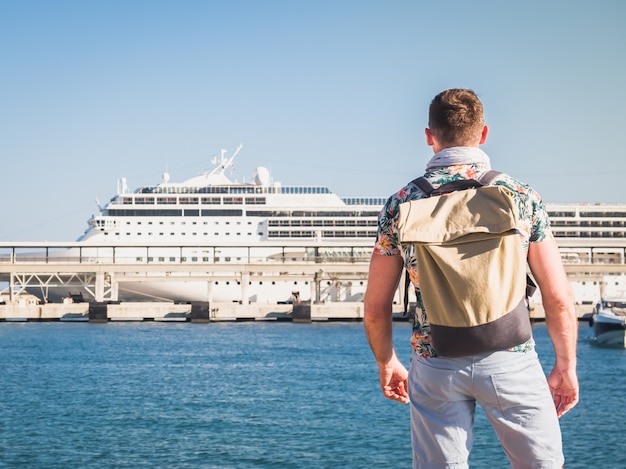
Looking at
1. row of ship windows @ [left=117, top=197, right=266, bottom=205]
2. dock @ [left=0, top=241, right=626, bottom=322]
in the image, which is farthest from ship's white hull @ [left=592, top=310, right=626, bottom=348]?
row of ship windows @ [left=117, top=197, right=266, bottom=205]

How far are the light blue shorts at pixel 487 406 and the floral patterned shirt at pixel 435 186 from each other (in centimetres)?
8

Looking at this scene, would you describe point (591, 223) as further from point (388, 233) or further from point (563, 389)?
point (388, 233)

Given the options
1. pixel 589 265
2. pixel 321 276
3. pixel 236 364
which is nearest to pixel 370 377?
pixel 236 364

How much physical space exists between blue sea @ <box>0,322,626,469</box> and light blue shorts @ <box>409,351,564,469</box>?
10.1 meters

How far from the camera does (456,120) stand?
9.63ft

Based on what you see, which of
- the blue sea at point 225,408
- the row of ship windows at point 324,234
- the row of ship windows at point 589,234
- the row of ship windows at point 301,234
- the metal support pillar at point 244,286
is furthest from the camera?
the row of ship windows at point 589,234

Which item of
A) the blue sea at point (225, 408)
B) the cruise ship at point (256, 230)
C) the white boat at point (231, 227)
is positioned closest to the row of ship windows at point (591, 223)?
the cruise ship at point (256, 230)

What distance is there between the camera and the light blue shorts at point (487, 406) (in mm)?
2816

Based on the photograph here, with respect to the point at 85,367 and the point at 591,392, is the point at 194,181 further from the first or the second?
the point at 591,392

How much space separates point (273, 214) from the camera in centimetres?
5503

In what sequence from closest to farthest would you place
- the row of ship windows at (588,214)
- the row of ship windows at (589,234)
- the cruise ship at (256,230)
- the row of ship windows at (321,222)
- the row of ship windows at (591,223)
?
the cruise ship at (256,230), the row of ship windows at (321,222), the row of ship windows at (589,234), the row of ship windows at (591,223), the row of ship windows at (588,214)

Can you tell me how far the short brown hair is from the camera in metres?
2.89

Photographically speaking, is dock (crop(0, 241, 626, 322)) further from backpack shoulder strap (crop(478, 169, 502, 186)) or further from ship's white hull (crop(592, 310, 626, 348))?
backpack shoulder strap (crop(478, 169, 502, 186))

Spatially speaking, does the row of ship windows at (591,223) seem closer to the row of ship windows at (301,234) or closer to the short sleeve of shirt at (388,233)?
the row of ship windows at (301,234)
